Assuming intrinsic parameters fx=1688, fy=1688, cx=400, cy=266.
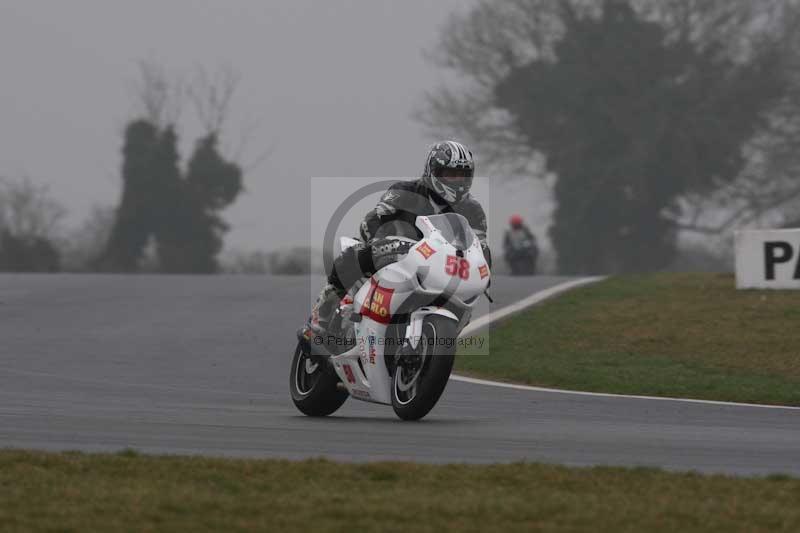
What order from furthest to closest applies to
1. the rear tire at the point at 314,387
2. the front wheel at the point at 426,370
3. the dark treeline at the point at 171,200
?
the dark treeline at the point at 171,200 → the rear tire at the point at 314,387 → the front wheel at the point at 426,370

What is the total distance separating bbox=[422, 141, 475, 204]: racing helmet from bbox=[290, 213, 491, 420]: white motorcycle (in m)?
0.20

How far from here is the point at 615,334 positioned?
763 inches

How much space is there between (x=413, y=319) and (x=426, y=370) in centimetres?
33

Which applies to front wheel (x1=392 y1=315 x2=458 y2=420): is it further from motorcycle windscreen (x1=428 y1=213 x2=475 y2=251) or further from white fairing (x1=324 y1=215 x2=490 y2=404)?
motorcycle windscreen (x1=428 y1=213 x2=475 y2=251)

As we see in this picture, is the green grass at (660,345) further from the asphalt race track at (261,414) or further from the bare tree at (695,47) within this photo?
the bare tree at (695,47)

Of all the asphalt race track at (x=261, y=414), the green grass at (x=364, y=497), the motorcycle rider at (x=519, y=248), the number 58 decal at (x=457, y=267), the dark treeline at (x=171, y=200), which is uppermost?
the dark treeline at (x=171, y=200)

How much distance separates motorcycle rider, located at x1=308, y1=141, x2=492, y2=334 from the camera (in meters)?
10.9

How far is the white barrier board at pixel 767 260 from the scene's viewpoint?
70.9ft

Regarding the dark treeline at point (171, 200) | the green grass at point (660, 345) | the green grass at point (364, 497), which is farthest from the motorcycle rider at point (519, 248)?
the green grass at point (364, 497)

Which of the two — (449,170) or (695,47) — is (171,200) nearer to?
(695,47)

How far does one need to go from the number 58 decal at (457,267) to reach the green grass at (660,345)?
483 cm

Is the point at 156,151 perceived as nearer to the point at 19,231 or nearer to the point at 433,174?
the point at 19,231

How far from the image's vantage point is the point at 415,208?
1112cm

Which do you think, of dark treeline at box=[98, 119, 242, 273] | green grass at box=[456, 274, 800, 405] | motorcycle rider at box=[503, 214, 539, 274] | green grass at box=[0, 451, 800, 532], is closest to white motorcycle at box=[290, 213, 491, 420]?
green grass at box=[0, 451, 800, 532]
